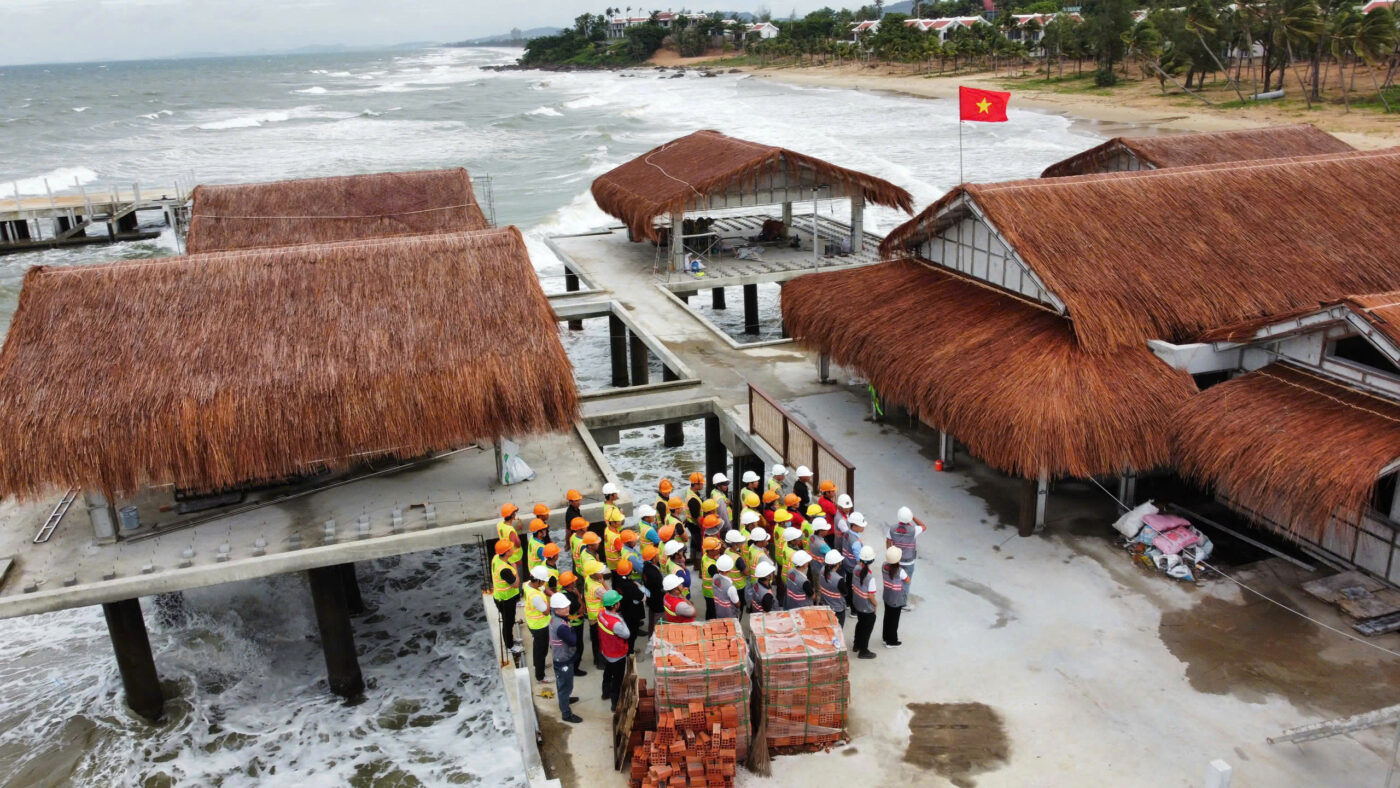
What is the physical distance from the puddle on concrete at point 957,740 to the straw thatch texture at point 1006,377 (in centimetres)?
331

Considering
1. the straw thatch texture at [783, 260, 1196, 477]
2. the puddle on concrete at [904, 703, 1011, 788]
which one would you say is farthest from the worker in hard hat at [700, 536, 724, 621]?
the straw thatch texture at [783, 260, 1196, 477]

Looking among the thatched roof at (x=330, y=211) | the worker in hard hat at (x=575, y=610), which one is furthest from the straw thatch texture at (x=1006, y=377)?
the thatched roof at (x=330, y=211)

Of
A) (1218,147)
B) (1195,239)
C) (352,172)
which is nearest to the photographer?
(1195,239)

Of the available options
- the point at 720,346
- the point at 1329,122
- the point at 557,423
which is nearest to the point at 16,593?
the point at 557,423

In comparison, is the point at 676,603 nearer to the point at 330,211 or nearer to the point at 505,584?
the point at 505,584

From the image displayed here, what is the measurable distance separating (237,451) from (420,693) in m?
3.89

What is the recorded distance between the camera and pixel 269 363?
13203mm

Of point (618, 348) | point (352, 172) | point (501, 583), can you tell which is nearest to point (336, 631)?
point (501, 583)

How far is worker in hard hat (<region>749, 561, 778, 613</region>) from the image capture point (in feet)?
36.1

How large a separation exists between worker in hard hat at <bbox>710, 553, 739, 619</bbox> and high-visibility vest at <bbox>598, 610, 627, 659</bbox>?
109 cm

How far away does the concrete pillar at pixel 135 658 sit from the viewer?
42.0 ft

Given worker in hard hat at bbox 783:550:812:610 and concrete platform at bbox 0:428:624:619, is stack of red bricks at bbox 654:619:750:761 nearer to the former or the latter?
worker in hard hat at bbox 783:550:812:610

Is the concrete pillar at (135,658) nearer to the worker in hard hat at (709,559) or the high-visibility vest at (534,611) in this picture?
the high-visibility vest at (534,611)

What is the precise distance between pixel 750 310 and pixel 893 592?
59.1 ft
